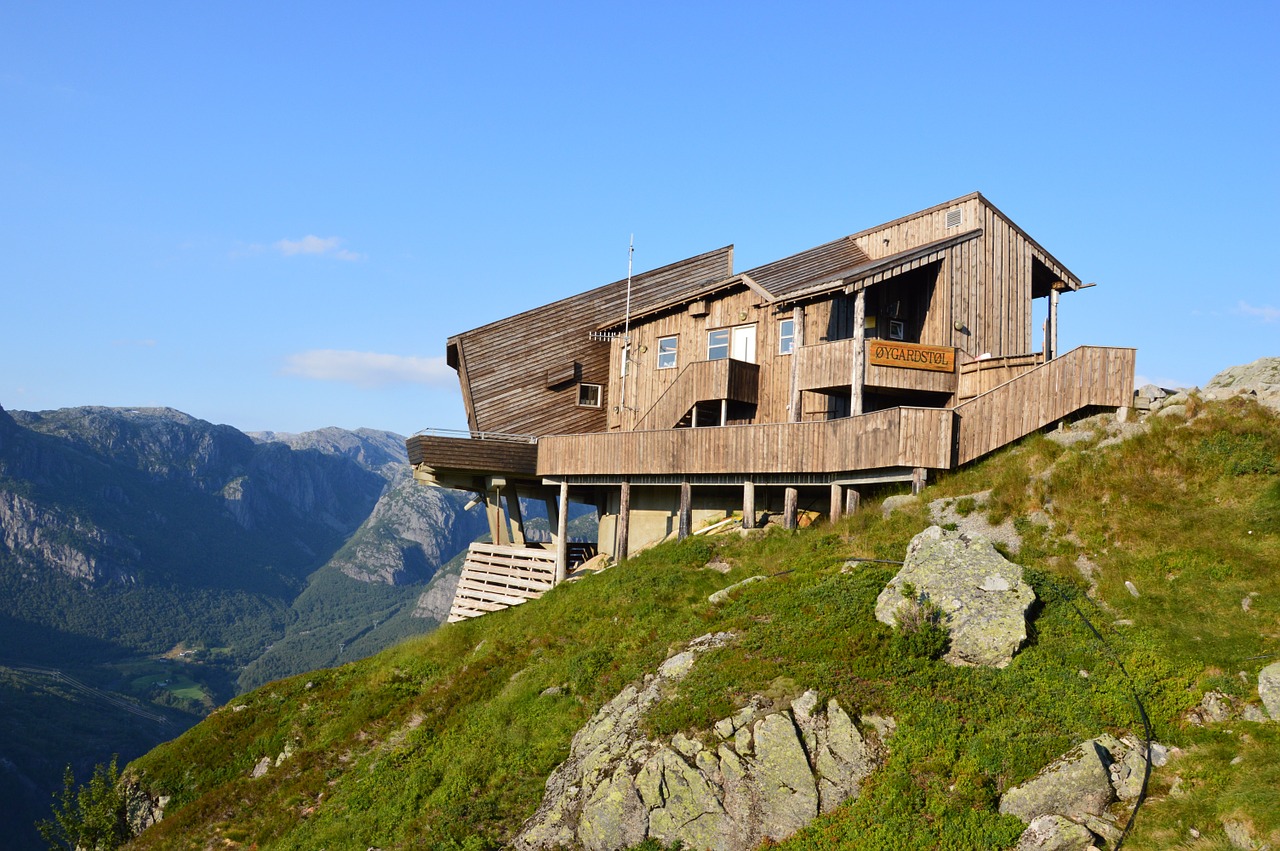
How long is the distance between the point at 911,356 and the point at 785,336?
4847 millimetres

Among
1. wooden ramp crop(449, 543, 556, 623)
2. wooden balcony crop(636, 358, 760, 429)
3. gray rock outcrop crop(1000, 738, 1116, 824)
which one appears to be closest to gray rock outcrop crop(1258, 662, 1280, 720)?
gray rock outcrop crop(1000, 738, 1116, 824)

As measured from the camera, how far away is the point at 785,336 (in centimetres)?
3297

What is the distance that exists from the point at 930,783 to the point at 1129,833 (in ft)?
8.85

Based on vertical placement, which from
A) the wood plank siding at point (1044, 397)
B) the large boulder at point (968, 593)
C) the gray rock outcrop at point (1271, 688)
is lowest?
the gray rock outcrop at point (1271, 688)

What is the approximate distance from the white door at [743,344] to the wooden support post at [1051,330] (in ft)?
31.9

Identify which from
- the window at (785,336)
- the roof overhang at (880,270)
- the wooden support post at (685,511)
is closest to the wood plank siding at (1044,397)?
the roof overhang at (880,270)

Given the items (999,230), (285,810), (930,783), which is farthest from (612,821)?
(999,230)

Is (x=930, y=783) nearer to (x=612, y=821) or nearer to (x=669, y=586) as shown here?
(x=612, y=821)

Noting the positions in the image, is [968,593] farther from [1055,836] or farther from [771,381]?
[771,381]

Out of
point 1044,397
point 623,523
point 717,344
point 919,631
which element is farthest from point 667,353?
point 919,631

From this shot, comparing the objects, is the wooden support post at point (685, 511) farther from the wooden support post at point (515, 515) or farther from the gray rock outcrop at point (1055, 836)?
the gray rock outcrop at point (1055, 836)

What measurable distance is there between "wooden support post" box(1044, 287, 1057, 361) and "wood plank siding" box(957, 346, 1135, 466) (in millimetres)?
9546

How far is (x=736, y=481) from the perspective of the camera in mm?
30062

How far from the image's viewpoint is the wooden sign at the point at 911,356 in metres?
28.7
